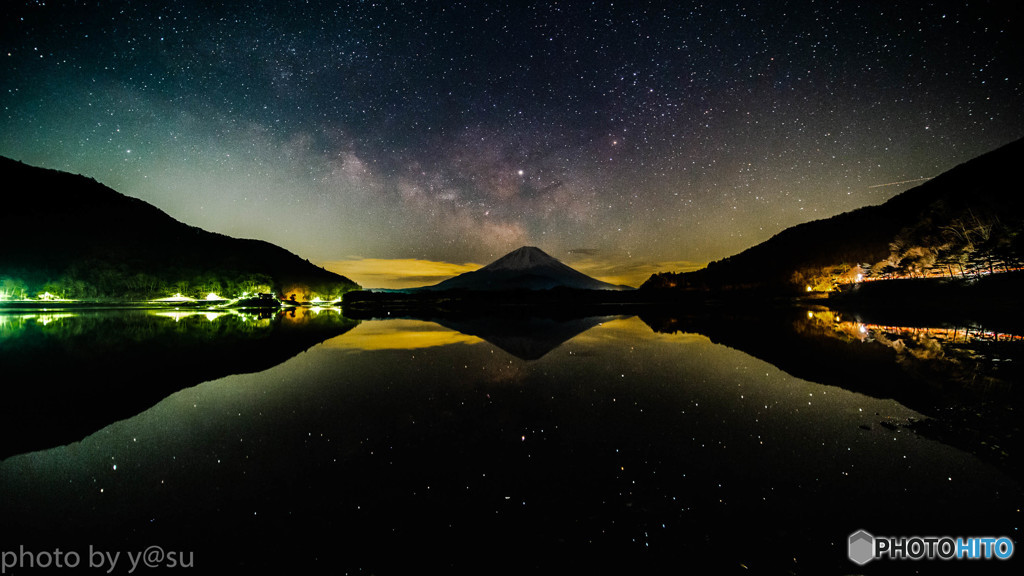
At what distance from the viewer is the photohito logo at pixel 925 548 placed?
10.5ft

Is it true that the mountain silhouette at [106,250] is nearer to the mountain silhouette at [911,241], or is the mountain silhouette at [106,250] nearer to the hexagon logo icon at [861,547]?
the hexagon logo icon at [861,547]

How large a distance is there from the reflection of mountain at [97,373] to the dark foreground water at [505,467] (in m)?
0.09

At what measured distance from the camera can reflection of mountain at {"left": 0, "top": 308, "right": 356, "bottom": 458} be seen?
602 cm

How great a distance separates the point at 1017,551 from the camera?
3.21 meters

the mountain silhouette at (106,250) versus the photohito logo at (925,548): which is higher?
the mountain silhouette at (106,250)

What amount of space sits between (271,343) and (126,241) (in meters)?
172

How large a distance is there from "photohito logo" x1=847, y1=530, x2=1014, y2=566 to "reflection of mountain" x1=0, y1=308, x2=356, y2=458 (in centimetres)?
980

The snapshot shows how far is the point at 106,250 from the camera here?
104m

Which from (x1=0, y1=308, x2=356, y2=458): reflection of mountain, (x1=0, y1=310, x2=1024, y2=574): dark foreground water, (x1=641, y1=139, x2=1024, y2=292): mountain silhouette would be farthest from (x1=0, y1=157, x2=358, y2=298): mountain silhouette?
(x1=641, y1=139, x2=1024, y2=292): mountain silhouette

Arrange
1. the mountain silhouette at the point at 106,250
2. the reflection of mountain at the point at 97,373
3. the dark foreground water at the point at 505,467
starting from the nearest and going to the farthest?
1. the dark foreground water at the point at 505,467
2. the reflection of mountain at the point at 97,373
3. the mountain silhouette at the point at 106,250

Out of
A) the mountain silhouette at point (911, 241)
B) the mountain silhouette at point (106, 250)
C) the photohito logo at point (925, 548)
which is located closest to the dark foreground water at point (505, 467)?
the photohito logo at point (925, 548)

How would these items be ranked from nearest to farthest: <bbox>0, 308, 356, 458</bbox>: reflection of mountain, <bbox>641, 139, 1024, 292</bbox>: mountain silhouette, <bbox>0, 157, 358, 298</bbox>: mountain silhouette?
<bbox>0, 308, 356, 458</bbox>: reflection of mountain < <bbox>641, 139, 1024, 292</bbox>: mountain silhouette < <bbox>0, 157, 358, 298</bbox>: mountain silhouette

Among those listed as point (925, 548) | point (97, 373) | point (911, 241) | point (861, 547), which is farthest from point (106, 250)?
point (911, 241)

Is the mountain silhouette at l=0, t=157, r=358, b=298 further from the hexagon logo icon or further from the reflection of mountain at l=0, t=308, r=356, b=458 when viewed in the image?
the hexagon logo icon
